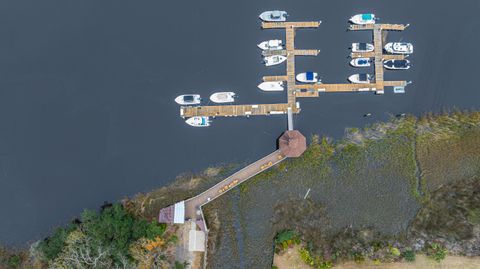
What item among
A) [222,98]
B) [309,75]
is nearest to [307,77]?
[309,75]

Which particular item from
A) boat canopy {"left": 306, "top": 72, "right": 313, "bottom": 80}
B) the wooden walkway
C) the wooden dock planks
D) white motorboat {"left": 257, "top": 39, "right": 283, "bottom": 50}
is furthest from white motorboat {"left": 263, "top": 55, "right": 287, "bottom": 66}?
the wooden walkway

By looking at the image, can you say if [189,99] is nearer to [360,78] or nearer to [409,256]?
[360,78]

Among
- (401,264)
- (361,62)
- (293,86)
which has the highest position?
(361,62)

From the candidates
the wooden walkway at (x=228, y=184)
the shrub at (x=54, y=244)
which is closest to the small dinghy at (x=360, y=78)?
the wooden walkway at (x=228, y=184)

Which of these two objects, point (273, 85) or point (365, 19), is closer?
point (273, 85)

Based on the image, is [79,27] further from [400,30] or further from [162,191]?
[400,30]
